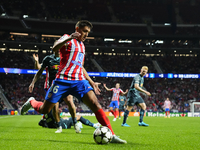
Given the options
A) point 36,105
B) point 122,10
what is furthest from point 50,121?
point 122,10

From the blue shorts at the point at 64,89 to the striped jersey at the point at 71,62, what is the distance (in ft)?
0.30

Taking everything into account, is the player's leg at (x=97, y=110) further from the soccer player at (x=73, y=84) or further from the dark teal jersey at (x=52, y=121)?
the dark teal jersey at (x=52, y=121)

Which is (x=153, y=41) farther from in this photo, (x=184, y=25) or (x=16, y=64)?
(x=16, y=64)

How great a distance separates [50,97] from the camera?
160 inches

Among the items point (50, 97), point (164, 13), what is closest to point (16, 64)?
point (164, 13)

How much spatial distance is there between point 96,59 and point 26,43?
11982mm

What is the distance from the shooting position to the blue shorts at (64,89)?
4043 millimetres

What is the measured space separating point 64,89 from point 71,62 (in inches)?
20.0

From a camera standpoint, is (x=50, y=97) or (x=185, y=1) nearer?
(x=50, y=97)

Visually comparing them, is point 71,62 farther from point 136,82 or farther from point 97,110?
point 136,82

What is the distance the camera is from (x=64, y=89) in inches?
160

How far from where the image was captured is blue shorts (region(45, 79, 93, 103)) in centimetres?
404

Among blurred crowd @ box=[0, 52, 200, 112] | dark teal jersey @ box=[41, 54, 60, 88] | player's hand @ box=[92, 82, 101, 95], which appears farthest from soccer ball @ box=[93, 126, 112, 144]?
blurred crowd @ box=[0, 52, 200, 112]

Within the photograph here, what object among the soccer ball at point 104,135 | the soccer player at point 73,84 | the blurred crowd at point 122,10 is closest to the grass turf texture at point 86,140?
the soccer ball at point 104,135
